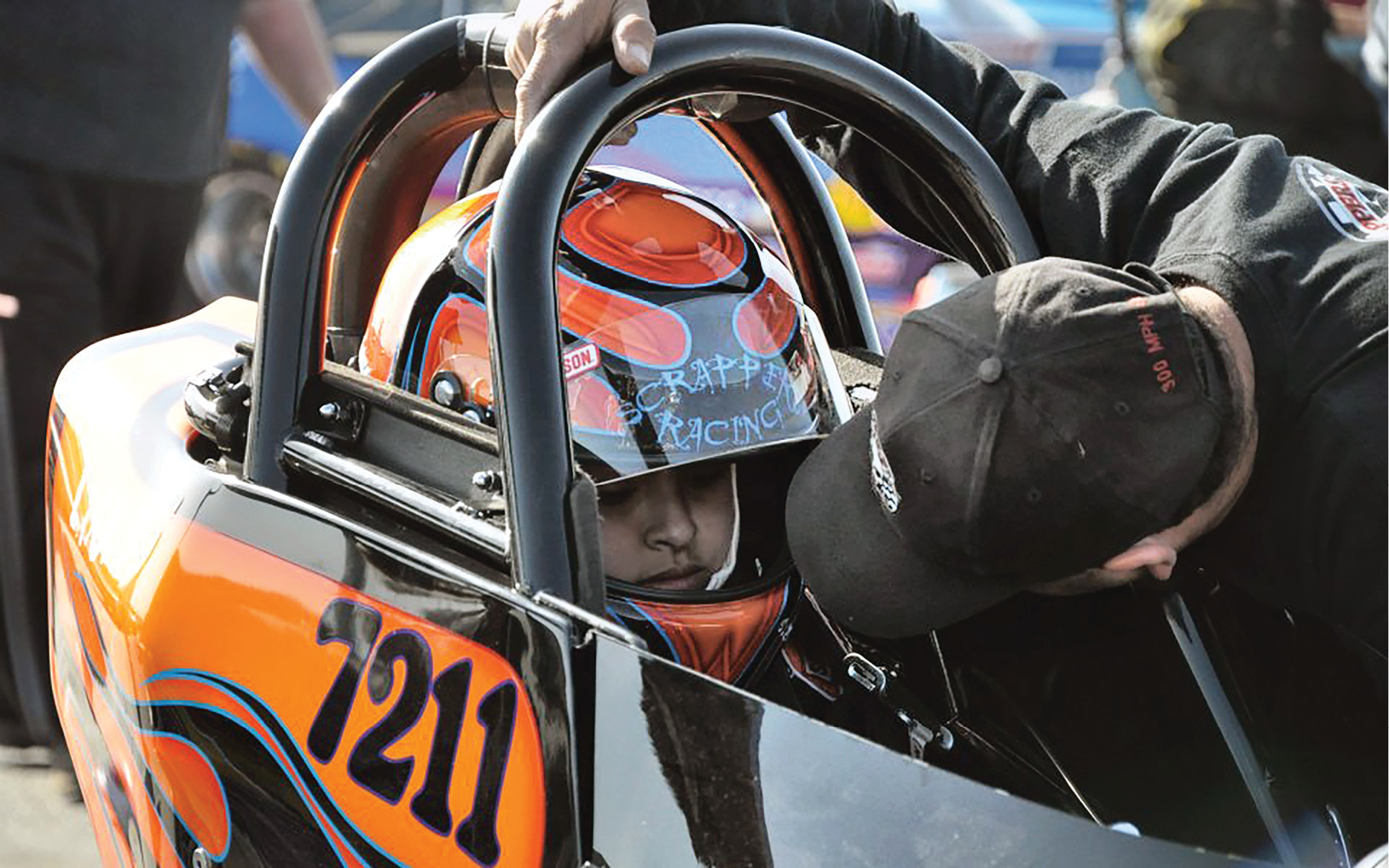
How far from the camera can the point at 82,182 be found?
10.7 feet

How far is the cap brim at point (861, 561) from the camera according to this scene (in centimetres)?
147

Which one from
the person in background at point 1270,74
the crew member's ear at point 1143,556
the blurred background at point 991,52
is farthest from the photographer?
the person in background at point 1270,74

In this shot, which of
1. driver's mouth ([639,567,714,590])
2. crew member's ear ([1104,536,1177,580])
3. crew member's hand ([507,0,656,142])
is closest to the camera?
crew member's ear ([1104,536,1177,580])

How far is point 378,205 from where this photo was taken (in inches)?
81.8

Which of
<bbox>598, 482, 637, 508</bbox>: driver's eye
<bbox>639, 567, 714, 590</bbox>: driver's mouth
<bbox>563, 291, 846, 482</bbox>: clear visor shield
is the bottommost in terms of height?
<bbox>639, 567, 714, 590</bbox>: driver's mouth

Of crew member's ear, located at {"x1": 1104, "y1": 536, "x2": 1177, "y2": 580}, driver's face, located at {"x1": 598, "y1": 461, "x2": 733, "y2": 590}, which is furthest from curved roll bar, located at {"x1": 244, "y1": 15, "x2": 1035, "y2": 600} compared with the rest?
crew member's ear, located at {"x1": 1104, "y1": 536, "x2": 1177, "y2": 580}

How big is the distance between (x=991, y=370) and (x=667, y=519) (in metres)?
0.45

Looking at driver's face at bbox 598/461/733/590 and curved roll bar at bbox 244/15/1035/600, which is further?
driver's face at bbox 598/461/733/590

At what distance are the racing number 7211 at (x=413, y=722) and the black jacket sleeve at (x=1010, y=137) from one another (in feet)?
2.90

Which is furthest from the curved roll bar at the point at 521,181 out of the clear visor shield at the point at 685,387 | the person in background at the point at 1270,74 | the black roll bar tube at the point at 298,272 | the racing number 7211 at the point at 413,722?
the person in background at the point at 1270,74

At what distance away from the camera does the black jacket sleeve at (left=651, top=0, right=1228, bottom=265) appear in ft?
5.95

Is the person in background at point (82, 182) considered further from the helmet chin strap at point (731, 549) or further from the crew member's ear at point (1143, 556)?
the crew member's ear at point (1143, 556)

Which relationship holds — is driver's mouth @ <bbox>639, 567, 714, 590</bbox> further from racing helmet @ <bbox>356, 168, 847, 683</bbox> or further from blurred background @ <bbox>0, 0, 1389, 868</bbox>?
blurred background @ <bbox>0, 0, 1389, 868</bbox>

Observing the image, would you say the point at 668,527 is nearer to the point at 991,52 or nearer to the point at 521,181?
the point at 521,181
